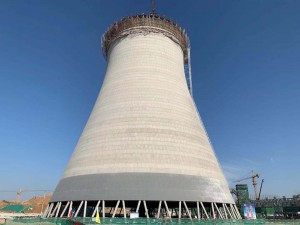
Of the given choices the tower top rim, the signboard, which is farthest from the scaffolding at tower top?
the signboard

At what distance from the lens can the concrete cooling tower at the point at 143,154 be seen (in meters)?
16.7

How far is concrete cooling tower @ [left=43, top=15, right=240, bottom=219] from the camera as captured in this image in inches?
659

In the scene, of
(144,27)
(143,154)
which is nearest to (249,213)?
(143,154)

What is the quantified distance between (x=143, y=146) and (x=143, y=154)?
1.91 ft

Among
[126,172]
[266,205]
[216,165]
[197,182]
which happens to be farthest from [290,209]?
[126,172]

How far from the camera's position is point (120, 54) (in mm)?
25422

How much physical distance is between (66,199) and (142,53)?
13.5 metres

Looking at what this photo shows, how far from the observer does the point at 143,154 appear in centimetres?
Result: 1770

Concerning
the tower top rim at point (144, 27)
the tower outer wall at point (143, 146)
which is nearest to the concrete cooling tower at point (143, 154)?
the tower outer wall at point (143, 146)

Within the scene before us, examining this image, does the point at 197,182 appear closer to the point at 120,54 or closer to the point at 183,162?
the point at 183,162

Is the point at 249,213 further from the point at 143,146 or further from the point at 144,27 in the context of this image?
the point at 144,27

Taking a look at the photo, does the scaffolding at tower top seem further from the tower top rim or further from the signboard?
the signboard

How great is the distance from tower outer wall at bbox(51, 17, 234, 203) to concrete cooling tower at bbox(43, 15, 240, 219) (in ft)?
0.19

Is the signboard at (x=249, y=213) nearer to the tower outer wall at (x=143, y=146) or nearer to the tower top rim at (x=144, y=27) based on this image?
the tower outer wall at (x=143, y=146)
